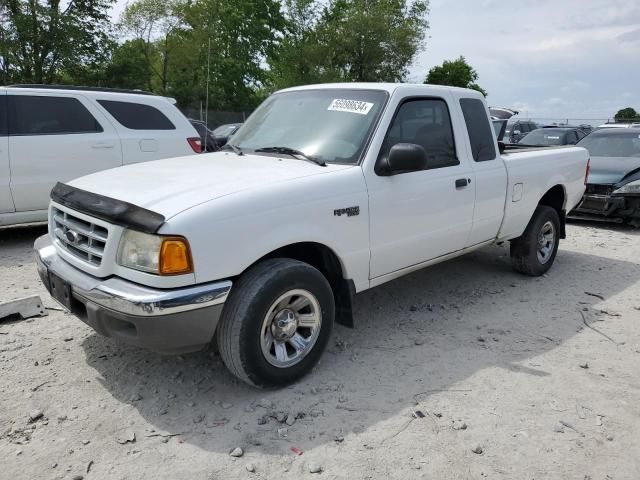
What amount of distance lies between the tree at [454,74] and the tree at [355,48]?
7206 mm

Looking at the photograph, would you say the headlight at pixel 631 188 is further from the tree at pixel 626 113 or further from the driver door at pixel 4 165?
the tree at pixel 626 113

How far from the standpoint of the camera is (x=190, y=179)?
10.8 feet

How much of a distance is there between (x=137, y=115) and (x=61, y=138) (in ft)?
3.51

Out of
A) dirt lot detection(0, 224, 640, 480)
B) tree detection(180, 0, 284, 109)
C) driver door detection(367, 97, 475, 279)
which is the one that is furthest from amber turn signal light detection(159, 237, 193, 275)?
tree detection(180, 0, 284, 109)

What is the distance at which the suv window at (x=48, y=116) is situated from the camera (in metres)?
6.15

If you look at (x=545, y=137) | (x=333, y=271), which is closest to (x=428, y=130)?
(x=333, y=271)

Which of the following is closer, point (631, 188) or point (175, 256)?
point (175, 256)

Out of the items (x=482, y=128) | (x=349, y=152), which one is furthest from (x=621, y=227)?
(x=349, y=152)

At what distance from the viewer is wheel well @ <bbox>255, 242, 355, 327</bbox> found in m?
3.55

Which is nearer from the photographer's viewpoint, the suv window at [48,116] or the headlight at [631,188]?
the suv window at [48,116]

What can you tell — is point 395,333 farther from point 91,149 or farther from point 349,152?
point 91,149

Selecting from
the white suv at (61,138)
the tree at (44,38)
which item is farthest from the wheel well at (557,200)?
the tree at (44,38)

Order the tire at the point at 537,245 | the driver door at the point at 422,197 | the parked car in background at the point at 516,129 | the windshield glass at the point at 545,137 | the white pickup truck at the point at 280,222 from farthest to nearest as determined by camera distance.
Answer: the parked car in background at the point at 516,129
the windshield glass at the point at 545,137
the tire at the point at 537,245
the driver door at the point at 422,197
the white pickup truck at the point at 280,222

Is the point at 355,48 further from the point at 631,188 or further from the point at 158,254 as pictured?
the point at 158,254
